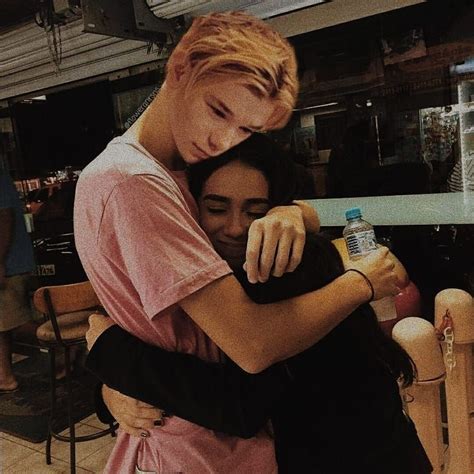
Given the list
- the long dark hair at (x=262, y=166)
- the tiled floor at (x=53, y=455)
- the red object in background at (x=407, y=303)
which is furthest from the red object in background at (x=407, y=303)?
the tiled floor at (x=53, y=455)

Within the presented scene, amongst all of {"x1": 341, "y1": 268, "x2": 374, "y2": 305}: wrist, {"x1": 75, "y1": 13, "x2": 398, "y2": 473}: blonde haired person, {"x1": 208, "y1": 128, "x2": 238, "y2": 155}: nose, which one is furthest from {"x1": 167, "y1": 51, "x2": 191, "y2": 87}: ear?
{"x1": 341, "y1": 268, "x2": 374, "y2": 305}: wrist

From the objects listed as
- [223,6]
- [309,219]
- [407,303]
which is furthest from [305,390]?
[223,6]

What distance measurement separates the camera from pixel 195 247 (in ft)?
3.01

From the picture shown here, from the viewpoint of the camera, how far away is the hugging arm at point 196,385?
98 cm

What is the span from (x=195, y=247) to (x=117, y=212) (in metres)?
0.14

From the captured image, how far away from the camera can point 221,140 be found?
1.17 metres

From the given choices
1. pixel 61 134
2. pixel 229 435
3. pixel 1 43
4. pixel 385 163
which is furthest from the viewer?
→ pixel 61 134

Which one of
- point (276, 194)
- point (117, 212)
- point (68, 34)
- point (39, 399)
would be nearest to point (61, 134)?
point (68, 34)

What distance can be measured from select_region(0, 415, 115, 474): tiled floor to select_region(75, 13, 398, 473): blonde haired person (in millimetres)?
2132

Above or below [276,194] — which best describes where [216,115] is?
above

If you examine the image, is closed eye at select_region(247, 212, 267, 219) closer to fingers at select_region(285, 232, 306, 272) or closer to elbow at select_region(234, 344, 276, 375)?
fingers at select_region(285, 232, 306, 272)

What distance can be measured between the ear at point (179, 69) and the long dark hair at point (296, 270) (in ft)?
0.61

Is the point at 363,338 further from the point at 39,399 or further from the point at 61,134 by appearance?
the point at 61,134

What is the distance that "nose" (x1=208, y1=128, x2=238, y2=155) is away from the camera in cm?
115
